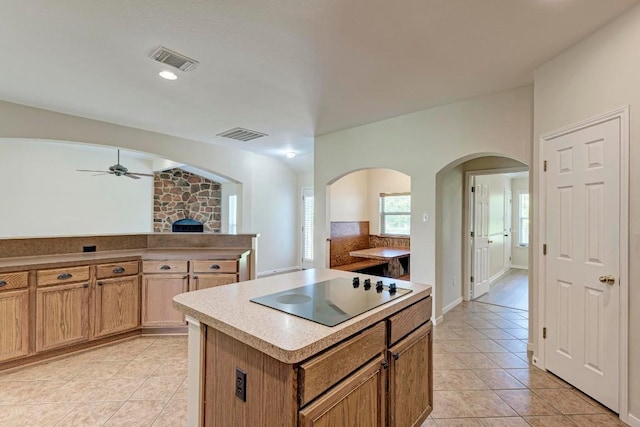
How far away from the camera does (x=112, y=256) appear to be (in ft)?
10.7

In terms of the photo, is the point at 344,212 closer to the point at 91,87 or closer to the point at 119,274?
the point at 119,274

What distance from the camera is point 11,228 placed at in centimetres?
561

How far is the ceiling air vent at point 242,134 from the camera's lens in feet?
15.8

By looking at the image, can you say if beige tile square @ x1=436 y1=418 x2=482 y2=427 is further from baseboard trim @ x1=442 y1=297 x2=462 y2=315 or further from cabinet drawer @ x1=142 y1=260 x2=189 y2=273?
cabinet drawer @ x1=142 y1=260 x2=189 y2=273

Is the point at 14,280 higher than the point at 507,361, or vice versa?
the point at 14,280

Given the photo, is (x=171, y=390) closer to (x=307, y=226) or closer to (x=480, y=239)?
(x=480, y=239)

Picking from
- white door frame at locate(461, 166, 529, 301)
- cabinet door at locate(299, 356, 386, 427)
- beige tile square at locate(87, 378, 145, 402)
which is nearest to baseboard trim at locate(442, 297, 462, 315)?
white door frame at locate(461, 166, 529, 301)

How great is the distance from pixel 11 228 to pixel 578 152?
27.4ft

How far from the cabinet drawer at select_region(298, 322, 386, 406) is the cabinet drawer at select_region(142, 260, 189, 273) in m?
2.70

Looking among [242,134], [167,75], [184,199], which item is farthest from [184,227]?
[167,75]

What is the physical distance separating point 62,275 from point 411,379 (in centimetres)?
318

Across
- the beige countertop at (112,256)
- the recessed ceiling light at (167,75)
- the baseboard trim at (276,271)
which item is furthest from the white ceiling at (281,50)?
the baseboard trim at (276,271)

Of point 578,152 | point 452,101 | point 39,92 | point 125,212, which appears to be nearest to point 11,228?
point 125,212

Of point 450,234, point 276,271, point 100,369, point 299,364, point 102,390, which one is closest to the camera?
point 299,364
